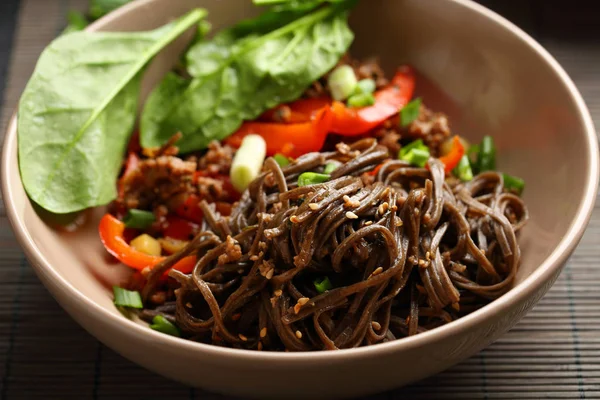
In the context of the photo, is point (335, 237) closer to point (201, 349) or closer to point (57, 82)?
point (201, 349)

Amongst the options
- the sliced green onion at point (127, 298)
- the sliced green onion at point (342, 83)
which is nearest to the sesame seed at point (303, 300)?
the sliced green onion at point (127, 298)

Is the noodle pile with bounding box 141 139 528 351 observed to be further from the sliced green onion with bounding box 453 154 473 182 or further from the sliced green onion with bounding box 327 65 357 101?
the sliced green onion with bounding box 327 65 357 101

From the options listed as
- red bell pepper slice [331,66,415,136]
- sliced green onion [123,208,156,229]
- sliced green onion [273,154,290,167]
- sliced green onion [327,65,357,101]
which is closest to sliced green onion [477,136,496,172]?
red bell pepper slice [331,66,415,136]

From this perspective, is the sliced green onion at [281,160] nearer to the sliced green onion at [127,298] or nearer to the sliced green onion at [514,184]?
the sliced green onion at [127,298]

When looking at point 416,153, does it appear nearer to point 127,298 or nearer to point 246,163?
point 246,163

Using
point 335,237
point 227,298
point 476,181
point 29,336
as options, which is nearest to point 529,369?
point 476,181

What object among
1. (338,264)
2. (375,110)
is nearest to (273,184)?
(338,264)
